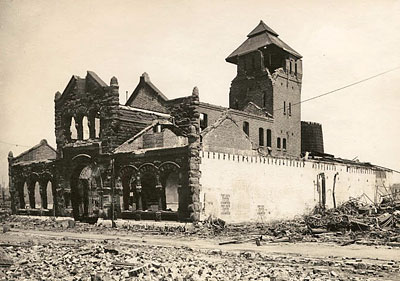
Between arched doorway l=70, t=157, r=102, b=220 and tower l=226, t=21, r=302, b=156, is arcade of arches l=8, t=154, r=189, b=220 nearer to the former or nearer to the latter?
arched doorway l=70, t=157, r=102, b=220

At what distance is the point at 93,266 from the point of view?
456 inches

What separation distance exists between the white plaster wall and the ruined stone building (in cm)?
6

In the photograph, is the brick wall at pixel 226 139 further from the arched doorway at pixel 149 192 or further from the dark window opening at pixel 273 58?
the dark window opening at pixel 273 58

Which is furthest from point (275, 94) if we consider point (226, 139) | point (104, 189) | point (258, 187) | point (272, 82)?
point (104, 189)

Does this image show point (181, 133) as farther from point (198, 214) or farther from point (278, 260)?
point (278, 260)

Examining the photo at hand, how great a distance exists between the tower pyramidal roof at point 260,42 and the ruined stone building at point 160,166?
26.3 ft

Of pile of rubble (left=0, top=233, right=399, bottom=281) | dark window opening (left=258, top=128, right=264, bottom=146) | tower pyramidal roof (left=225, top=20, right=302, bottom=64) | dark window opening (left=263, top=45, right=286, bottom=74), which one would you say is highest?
tower pyramidal roof (left=225, top=20, right=302, bottom=64)

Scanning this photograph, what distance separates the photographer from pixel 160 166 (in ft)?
79.0

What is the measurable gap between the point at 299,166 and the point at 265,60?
14792mm

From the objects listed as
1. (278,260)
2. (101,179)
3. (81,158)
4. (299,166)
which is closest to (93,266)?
(278,260)

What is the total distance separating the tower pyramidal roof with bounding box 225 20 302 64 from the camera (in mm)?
42031

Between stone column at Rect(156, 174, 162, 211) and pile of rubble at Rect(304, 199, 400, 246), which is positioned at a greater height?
stone column at Rect(156, 174, 162, 211)

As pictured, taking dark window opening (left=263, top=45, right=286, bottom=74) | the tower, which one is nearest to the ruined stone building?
the tower

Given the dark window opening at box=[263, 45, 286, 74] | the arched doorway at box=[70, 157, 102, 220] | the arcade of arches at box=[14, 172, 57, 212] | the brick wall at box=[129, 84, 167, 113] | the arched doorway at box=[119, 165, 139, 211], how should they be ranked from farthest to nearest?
1. the dark window opening at box=[263, 45, 286, 74]
2. the brick wall at box=[129, 84, 167, 113]
3. the arcade of arches at box=[14, 172, 57, 212]
4. the arched doorway at box=[70, 157, 102, 220]
5. the arched doorway at box=[119, 165, 139, 211]
